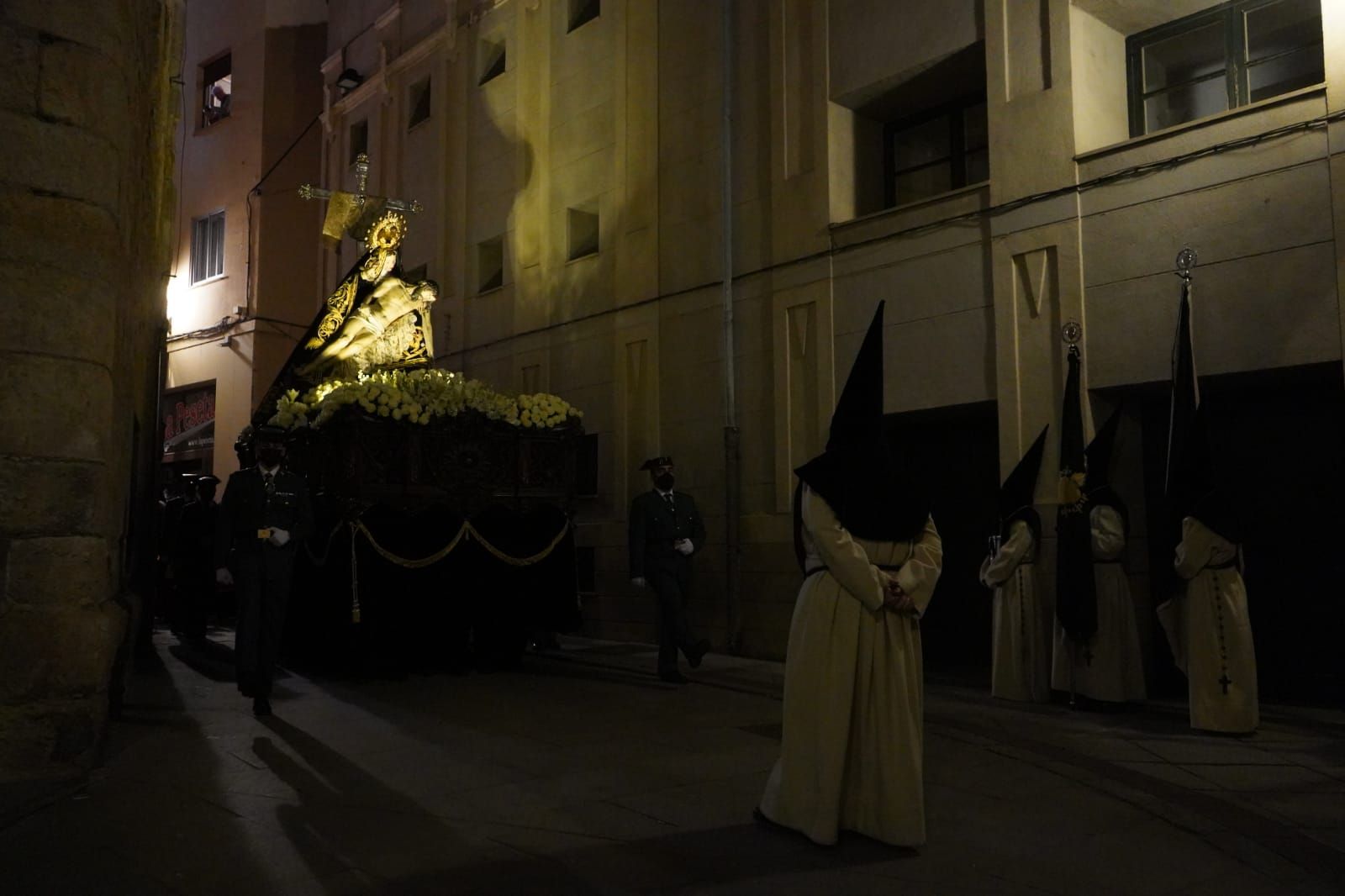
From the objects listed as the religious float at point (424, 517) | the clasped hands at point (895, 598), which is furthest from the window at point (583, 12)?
the clasped hands at point (895, 598)

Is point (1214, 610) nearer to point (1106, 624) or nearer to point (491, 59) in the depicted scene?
point (1106, 624)

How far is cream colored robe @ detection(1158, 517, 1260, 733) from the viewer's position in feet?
24.7

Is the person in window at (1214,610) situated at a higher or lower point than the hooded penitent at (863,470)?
lower

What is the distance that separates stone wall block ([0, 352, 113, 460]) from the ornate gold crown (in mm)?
6363

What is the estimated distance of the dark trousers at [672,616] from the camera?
1000 cm

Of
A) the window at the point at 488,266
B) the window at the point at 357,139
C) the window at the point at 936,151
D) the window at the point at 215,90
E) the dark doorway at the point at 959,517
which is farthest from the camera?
the window at the point at 215,90

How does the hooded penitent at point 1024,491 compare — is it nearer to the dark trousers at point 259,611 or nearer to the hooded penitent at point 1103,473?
the hooded penitent at point 1103,473

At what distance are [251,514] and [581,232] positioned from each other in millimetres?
8502

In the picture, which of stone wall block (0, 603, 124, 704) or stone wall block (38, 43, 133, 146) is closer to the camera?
stone wall block (0, 603, 124, 704)

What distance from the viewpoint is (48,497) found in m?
5.59

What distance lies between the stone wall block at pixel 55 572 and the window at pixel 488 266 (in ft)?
38.7

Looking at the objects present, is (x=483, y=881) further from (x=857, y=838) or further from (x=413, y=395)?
(x=413, y=395)

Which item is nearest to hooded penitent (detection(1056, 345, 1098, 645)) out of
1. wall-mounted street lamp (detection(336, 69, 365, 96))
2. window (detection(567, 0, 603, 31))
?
window (detection(567, 0, 603, 31))

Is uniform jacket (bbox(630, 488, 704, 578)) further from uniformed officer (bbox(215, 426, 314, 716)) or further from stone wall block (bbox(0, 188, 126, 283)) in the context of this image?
stone wall block (bbox(0, 188, 126, 283))
